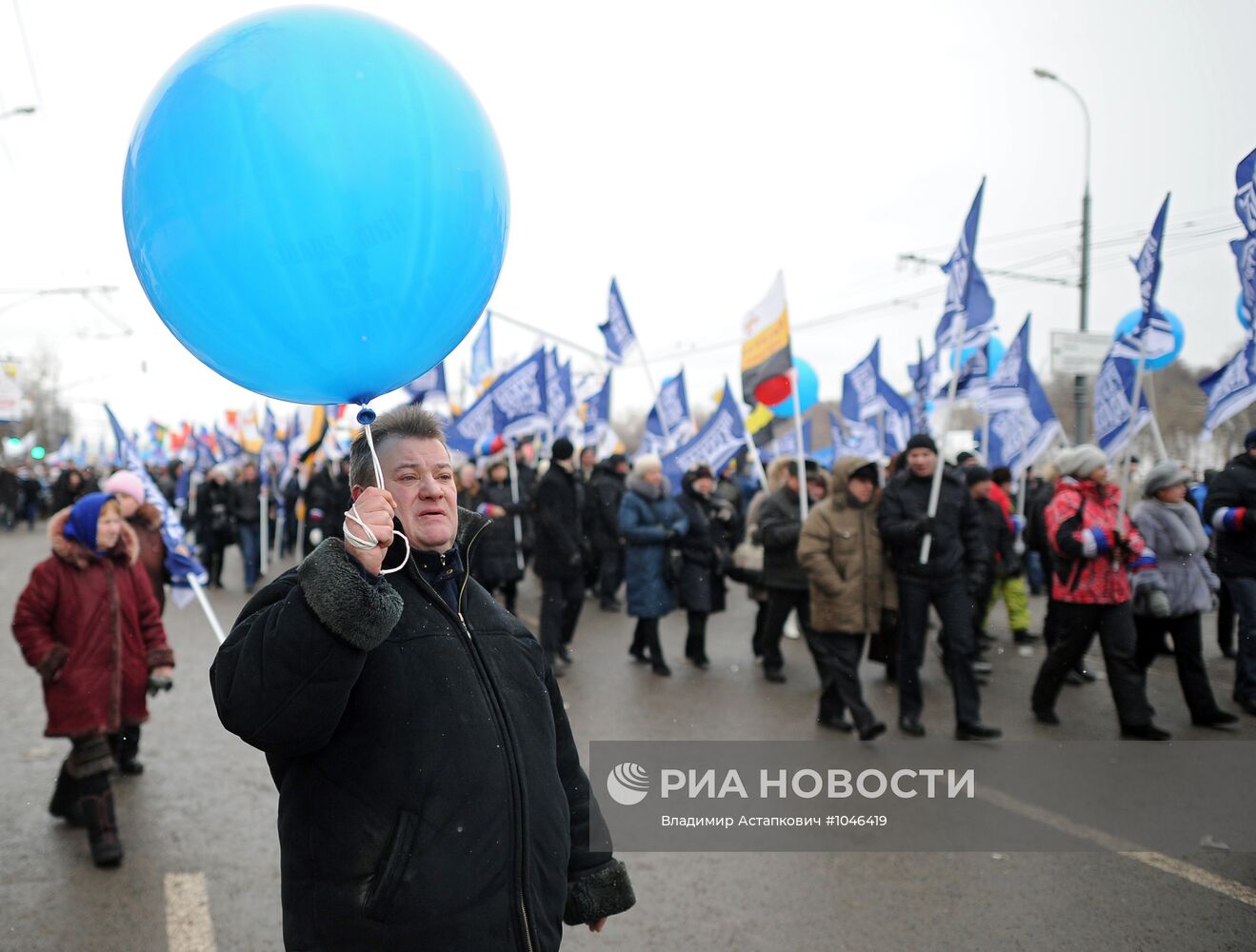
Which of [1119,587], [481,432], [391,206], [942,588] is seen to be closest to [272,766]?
[391,206]

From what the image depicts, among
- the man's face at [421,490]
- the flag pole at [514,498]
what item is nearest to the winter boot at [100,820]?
the man's face at [421,490]

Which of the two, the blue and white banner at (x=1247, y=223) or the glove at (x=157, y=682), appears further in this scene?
the blue and white banner at (x=1247, y=223)

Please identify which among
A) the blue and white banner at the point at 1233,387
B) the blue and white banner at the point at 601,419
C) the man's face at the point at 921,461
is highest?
the blue and white banner at the point at 1233,387

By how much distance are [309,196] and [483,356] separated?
54.6 feet

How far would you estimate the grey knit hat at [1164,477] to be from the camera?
7.09m

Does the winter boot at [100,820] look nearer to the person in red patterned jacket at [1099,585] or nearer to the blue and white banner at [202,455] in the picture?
the person in red patterned jacket at [1099,585]

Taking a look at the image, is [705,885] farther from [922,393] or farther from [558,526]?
[922,393]

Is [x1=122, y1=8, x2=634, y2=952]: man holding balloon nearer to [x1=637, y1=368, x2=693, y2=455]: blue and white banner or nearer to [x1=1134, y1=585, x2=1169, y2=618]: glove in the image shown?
[x1=1134, y1=585, x2=1169, y2=618]: glove

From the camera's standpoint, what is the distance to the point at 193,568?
6.46 m

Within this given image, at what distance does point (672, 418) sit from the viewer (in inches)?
629

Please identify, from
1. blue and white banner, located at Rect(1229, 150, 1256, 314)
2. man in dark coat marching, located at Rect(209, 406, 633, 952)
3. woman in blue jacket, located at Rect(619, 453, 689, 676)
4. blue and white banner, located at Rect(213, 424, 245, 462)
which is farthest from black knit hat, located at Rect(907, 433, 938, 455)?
blue and white banner, located at Rect(213, 424, 245, 462)

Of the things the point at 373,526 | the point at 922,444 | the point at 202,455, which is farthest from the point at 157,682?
the point at 202,455

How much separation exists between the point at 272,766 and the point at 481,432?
1065cm

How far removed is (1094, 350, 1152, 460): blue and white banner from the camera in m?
8.15
